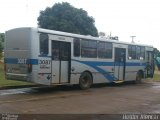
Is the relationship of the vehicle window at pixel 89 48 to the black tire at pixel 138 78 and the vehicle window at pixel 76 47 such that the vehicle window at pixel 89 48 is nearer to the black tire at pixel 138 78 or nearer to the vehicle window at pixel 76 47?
the vehicle window at pixel 76 47

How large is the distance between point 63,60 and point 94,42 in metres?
3.11

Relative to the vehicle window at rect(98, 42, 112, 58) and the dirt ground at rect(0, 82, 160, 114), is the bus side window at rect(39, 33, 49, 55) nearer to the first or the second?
the dirt ground at rect(0, 82, 160, 114)

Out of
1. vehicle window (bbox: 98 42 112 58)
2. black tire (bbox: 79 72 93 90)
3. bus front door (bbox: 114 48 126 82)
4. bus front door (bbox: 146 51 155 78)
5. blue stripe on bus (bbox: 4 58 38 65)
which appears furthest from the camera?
bus front door (bbox: 146 51 155 78)

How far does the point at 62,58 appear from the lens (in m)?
17.8

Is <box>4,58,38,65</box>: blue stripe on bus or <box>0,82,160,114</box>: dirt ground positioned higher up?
<box>4,58,38,65</box>: blue stripe on bus

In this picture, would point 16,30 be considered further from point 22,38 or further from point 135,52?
point 135,52

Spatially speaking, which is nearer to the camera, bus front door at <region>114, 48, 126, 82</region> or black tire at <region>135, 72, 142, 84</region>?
bus front door at <region>114, 48, 126, 82</region>

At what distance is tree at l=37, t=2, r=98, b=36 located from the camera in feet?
132

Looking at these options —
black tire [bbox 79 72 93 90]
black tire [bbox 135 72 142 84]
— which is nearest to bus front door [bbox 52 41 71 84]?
black tire [bbox 79 72 93 90]

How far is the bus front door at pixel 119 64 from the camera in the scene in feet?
73.9

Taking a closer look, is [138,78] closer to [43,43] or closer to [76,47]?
[76,47]

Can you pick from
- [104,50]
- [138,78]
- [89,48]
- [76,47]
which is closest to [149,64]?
[138,78]

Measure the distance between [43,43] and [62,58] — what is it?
5.25ft

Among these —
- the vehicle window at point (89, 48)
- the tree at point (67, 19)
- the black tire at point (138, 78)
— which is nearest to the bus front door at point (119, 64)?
the black tire at point (138, 78)
